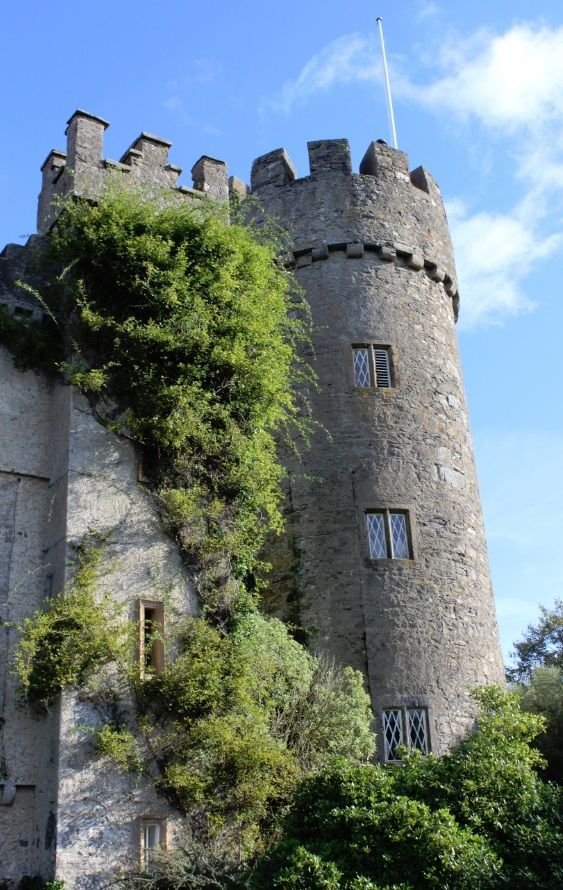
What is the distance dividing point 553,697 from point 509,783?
32.0 ft

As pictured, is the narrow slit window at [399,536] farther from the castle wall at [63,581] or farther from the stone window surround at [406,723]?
the castle wall at [63,581]

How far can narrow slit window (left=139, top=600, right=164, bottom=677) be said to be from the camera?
12.4 m

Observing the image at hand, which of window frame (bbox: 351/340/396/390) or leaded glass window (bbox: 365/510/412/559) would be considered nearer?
leaded glass window (bbox: 365/510/412/559)

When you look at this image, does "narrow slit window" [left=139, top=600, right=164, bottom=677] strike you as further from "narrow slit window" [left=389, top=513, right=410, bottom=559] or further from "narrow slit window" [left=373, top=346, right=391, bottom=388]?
"narrow slit window" [left=373, top=346, right=391, bottom=388]

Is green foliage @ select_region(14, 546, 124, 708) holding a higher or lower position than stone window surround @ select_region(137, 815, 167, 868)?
higher

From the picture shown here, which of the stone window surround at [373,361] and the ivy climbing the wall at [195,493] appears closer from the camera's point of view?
the ivy climbing the wall at [195,493]

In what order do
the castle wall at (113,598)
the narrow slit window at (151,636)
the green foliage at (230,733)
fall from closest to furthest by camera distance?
the castle wall at (113,598) → the green foliage at (230,733) → the narrow slit window at (151,636)

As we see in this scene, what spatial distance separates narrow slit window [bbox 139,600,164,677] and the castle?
0.08 metres

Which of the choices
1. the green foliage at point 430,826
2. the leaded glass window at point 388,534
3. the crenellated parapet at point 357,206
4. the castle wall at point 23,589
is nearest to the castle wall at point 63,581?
the castle wall at point 23,589

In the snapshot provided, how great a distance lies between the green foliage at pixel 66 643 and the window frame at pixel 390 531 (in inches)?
195

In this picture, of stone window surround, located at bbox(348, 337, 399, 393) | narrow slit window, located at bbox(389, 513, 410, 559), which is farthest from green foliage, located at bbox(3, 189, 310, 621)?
stone window surround, located at bbox(348, 337, 399, 393)

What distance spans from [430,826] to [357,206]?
11.6 m

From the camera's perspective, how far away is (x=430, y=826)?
10.3 m

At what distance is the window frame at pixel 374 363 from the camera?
17.1 m
